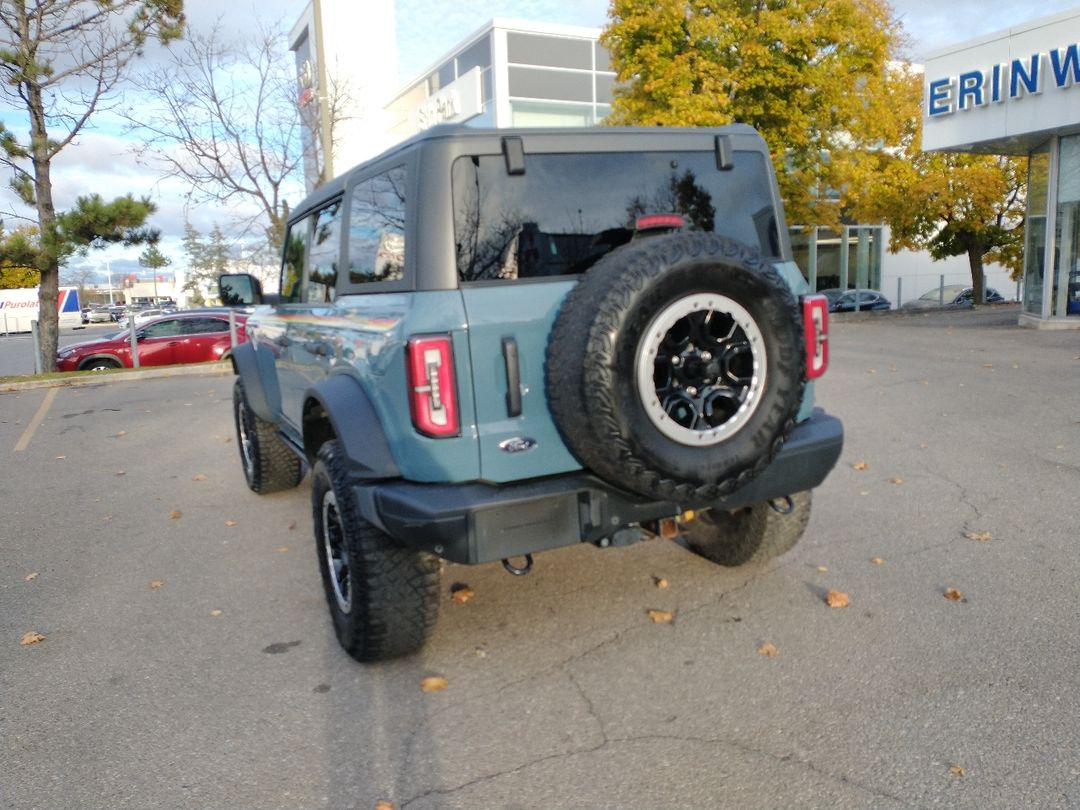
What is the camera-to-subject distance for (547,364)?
321 centimetres

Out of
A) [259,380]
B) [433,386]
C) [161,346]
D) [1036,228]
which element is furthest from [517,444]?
[1036,228]

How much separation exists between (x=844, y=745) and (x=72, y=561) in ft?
15.1

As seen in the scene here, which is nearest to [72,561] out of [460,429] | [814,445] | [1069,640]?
[460,429]

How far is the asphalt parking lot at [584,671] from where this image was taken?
2.83m

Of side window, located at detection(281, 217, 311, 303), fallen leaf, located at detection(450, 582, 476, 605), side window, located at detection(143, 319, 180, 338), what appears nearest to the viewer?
fallen leaf, located at detection(450, 582, 476, 605)

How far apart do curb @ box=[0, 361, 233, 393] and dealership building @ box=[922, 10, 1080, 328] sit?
1537cm

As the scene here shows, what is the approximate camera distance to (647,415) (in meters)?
3.05

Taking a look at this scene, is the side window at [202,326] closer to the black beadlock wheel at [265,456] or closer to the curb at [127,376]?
the curb at [127,376]

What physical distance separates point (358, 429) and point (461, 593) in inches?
55.0

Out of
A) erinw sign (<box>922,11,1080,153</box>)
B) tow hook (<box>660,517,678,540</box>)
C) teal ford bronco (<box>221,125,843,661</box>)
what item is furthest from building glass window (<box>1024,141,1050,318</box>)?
tow hook (<box>660,517,678,540</box>)

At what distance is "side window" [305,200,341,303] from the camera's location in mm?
4371

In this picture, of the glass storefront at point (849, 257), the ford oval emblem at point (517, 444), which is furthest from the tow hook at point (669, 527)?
the glass storefront at point (849, 257)

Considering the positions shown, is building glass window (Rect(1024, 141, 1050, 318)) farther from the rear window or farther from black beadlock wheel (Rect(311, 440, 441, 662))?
black beadlock wheel (Rect(311, 440, 441, 662))

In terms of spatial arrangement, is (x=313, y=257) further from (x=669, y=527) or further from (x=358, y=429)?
(x=669, y=527)
